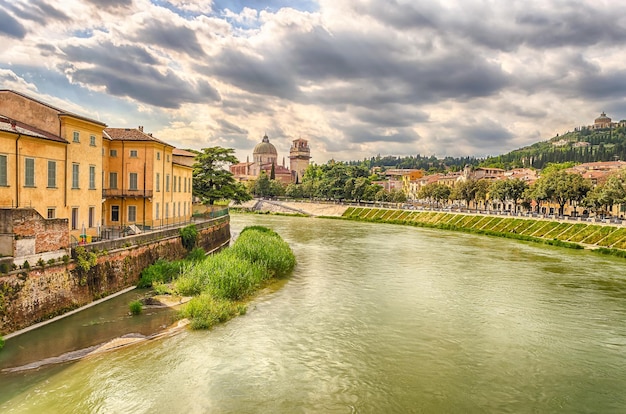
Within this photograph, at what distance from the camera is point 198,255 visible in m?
29.0

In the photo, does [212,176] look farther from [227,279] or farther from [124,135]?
[227,279]

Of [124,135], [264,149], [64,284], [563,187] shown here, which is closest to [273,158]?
[264,149]

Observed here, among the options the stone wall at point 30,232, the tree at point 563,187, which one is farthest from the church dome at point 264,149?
the stone wall at point 30,232

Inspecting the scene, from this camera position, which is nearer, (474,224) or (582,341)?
(582,341)

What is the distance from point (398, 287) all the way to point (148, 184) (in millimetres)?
17332

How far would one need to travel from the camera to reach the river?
12.1 meters

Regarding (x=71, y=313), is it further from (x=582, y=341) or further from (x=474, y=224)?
(x=474, y=224)

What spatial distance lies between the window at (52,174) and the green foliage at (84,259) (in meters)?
4.34

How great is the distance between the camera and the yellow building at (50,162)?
1842cm

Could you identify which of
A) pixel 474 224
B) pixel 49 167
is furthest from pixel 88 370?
pixel 474 224

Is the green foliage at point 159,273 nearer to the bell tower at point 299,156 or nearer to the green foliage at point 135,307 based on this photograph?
the green foliage at point 135,307

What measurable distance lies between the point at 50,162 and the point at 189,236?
1106 centimetres

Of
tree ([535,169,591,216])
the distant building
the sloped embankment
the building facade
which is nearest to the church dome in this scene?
the distant building

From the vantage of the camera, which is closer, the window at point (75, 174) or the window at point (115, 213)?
the window at point (75, 174)
